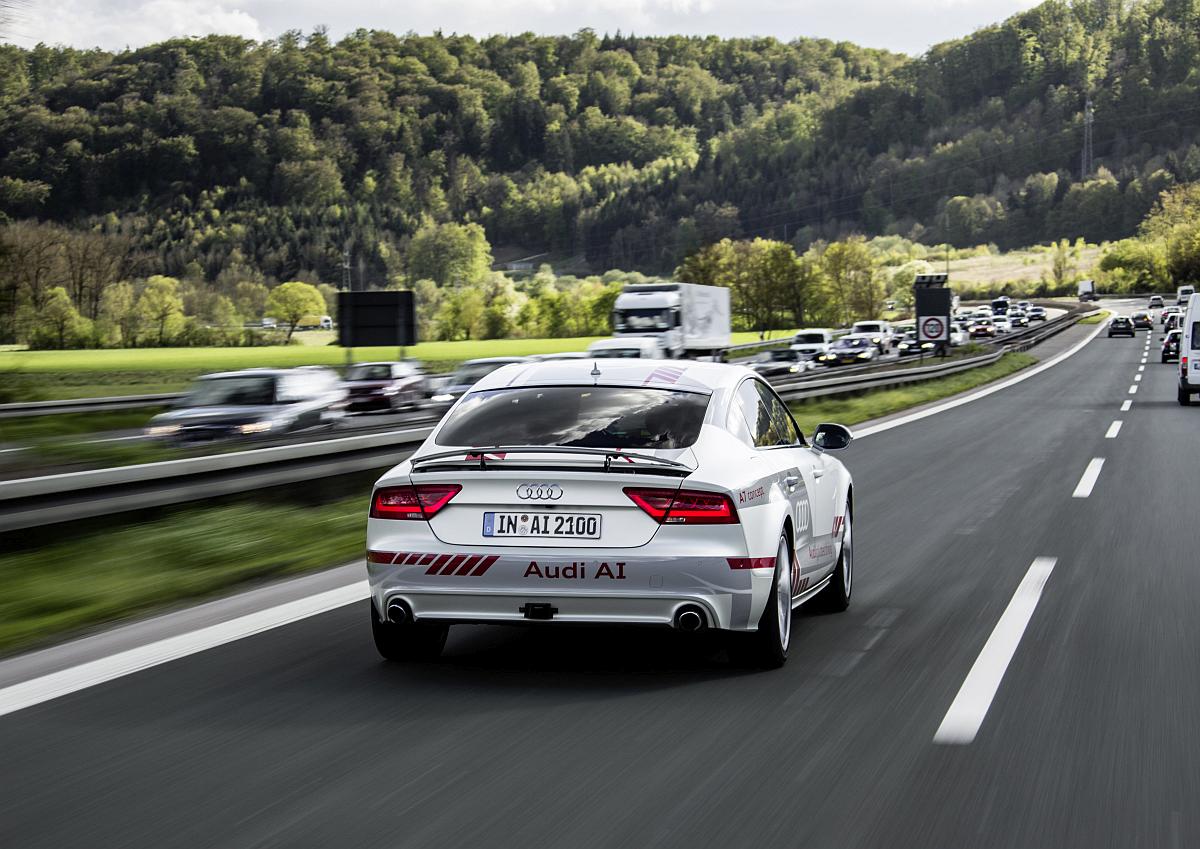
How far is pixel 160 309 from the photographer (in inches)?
3907

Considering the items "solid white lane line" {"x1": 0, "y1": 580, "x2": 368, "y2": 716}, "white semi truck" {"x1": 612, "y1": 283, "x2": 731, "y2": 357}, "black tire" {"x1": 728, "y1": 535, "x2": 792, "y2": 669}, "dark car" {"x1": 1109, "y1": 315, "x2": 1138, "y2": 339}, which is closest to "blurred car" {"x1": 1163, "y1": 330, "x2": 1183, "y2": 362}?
"white semi truck" {"x1": 612, "y1": 283, "x2": 731, "y2": 357}

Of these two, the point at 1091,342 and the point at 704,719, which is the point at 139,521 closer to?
the point at 704,719

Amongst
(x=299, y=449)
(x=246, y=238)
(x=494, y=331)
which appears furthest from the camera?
(x=246, y=238)

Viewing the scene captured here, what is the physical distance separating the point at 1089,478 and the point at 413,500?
11.2 metres

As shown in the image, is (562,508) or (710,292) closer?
(562,508)

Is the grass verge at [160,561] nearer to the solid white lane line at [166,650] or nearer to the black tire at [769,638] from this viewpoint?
the solid white lane line at [166,650]

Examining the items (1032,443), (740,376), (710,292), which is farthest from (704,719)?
(710,292)

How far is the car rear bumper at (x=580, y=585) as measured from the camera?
226 inches

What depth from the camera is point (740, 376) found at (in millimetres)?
7148

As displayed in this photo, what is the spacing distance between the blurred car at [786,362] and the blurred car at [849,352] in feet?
2.61

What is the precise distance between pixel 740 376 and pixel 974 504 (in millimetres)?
6504

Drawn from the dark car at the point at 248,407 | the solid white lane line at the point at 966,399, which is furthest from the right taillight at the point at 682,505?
the dark car at the point at 248,407

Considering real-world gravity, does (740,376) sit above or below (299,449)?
above

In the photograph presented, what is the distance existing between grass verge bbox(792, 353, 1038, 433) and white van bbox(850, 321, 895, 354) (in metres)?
31.7
